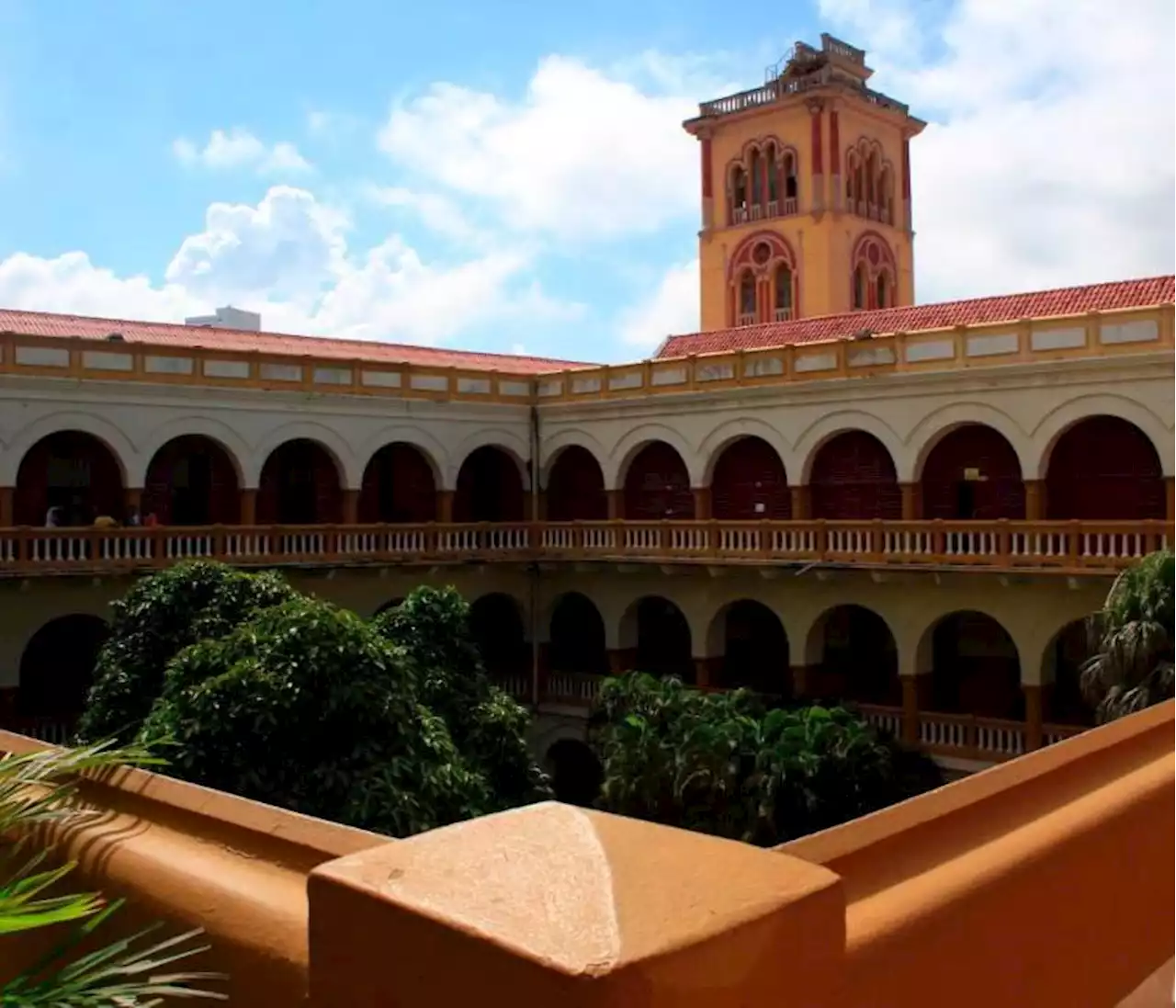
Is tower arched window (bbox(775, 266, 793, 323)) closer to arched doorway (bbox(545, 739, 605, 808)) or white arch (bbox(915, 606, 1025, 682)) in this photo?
arched doorway (bbox(545, 739, 605, 808))

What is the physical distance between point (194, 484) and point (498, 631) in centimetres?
712

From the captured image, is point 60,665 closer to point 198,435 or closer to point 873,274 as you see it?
point 198,435

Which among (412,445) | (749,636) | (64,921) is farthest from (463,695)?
(64,921)

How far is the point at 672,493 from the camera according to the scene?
79.2 ft

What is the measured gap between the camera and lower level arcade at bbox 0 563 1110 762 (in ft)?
61.0

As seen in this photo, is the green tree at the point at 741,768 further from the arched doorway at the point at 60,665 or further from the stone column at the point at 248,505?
the arched doorway at the point at 60,665

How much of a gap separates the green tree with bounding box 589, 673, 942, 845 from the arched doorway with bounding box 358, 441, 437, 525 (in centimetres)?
831

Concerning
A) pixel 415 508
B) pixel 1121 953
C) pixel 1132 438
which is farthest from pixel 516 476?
pixel 1121 953

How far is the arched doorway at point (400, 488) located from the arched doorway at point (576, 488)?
8.22 ft

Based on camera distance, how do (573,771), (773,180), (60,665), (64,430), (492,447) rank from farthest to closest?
(773,180), (492,447), (573,771), (60,665), (64,430)

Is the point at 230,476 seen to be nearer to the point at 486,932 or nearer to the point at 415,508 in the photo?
the point at 415,508

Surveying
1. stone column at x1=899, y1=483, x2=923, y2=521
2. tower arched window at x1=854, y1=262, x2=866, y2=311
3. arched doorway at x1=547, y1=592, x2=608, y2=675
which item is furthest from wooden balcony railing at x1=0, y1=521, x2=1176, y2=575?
tower arched window at x1=854, y1=262, x2=866, y2=311

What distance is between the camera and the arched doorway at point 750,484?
888 inches

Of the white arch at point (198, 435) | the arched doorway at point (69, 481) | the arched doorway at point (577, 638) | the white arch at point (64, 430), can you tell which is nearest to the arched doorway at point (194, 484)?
the white arch at point (198, 435)
